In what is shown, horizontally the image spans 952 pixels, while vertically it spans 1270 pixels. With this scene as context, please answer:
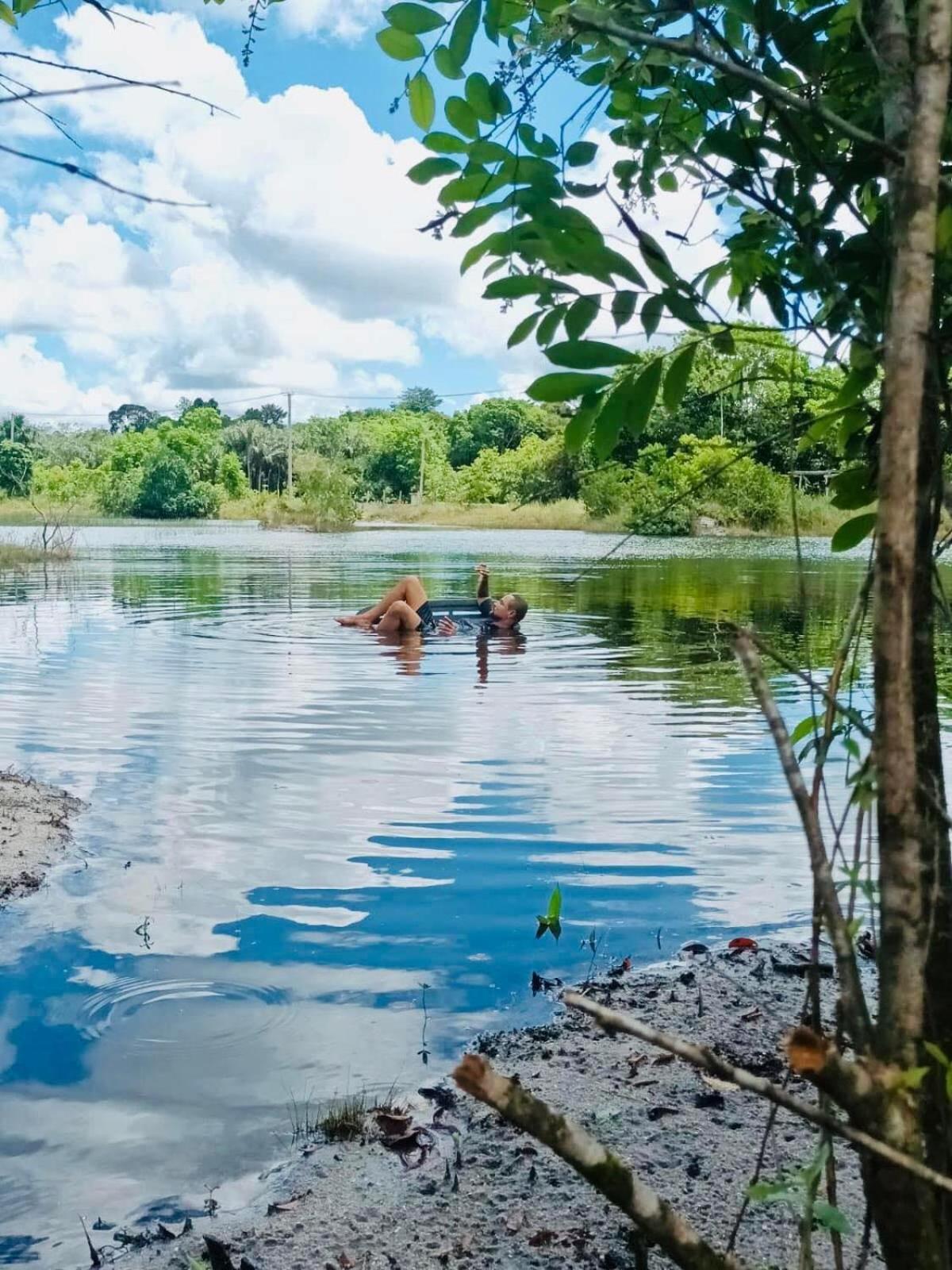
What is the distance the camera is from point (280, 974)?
5520 mm

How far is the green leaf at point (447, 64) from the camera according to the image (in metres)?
2.15

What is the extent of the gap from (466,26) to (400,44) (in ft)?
0.38

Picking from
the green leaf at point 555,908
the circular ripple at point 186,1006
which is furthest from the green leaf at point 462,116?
the circular ripple at point 186,1006

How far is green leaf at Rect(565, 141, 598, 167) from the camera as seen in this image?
230 cm

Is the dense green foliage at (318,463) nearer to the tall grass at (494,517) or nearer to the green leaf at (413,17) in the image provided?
the tall grass at (494,517)

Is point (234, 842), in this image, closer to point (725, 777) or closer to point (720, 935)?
point (720, 935)

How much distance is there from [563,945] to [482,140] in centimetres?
446

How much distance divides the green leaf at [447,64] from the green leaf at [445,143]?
10 centimetres

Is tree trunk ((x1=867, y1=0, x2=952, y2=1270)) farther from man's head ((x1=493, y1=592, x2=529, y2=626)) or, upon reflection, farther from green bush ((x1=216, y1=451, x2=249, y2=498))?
green bush ((x1=216, y1=451, x2=249, y2=498))

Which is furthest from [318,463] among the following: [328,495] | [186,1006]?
[186,1006]

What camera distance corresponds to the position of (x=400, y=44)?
2.13 metres

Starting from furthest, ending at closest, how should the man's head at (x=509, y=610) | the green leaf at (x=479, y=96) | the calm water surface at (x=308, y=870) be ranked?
the man's head at (x=509, y=610) → the calm water surface at (x=308, y=870) → the green leaf at (x=479, y=96)

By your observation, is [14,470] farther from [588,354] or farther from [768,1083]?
[768,1083]

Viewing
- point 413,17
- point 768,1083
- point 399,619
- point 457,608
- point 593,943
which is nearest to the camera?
point 768,1083
